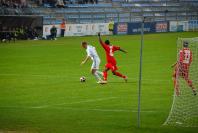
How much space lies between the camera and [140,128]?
58.6 ft

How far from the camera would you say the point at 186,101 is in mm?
21078

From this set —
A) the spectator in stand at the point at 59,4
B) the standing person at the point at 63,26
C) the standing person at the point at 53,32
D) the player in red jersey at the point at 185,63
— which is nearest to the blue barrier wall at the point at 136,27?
the spectator in stand at the point at 59,4

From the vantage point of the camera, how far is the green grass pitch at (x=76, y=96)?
18.4m

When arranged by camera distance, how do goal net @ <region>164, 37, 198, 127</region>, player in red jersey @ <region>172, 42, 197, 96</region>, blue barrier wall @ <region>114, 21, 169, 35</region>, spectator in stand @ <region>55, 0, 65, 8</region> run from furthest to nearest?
blue barrier wall @ <region>114, 21, 169, 35</region> < spectator in stand @ <region>55, 0, 65, 8</region> < player in red jersey @ <region>172, 42, 197, 96</region> < goal net @ <region>164, 37, 198, 127</region>

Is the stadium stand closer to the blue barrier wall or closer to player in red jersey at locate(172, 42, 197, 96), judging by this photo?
the blue barrier wall

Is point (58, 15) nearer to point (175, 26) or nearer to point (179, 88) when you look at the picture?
Result: point (175, 26)

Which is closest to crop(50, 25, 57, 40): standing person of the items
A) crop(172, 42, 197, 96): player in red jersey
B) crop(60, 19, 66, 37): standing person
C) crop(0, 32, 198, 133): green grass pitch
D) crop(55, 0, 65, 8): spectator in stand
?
crop(60, 19, 66, 37): standing person

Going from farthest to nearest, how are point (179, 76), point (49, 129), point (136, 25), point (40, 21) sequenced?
point (136, 25), point (40, 21), point (179, 76), point (49, 129)

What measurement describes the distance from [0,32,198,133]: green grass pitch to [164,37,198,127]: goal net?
43cm

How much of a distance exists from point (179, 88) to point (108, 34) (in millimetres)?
52699

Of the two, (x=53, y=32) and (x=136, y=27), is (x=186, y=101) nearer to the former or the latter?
(x=53, y=32)

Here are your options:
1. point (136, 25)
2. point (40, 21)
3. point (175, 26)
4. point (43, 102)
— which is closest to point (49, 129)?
point (43, 102)

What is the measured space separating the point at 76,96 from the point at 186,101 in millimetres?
5416

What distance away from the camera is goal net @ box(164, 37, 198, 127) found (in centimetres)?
1898
